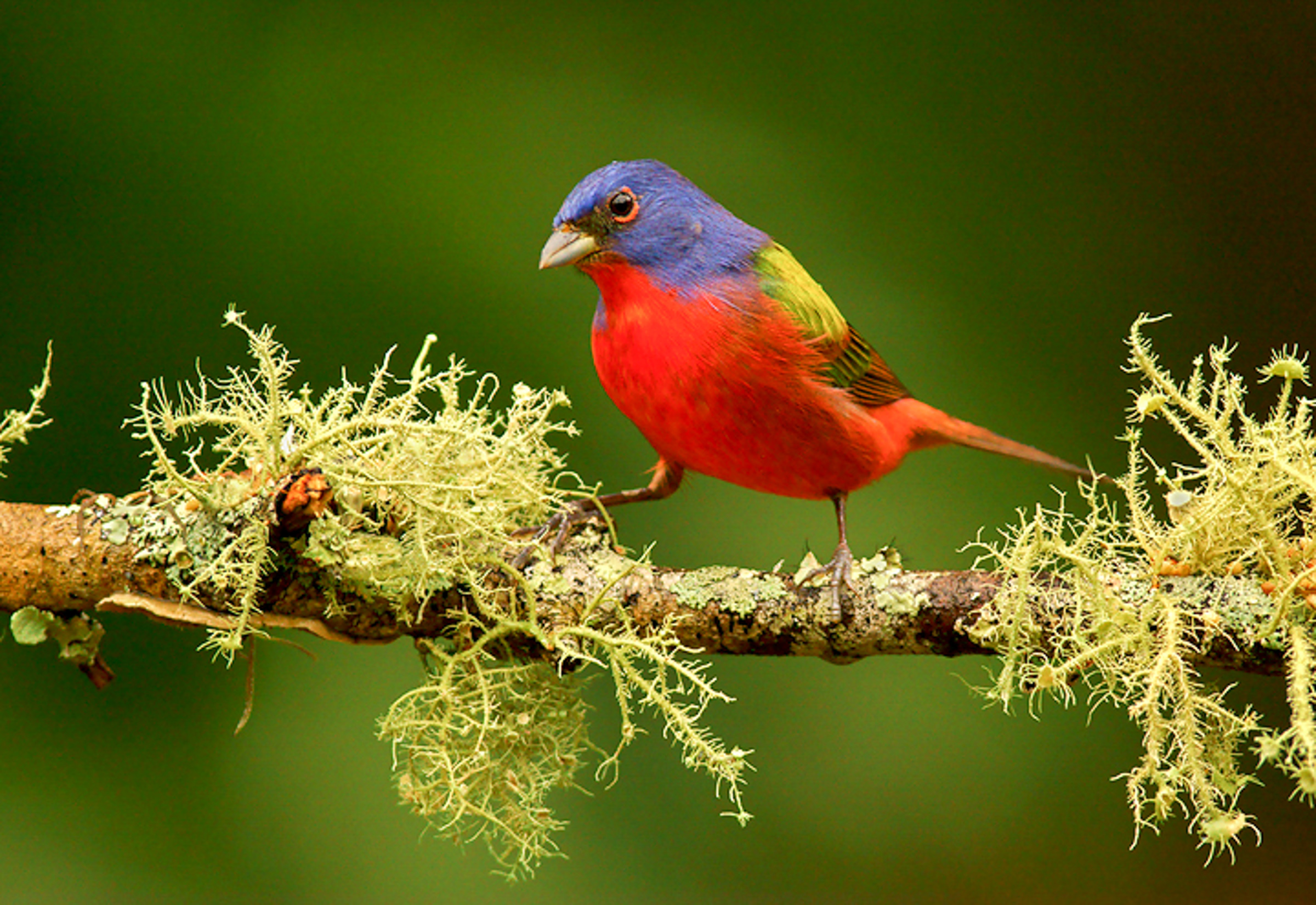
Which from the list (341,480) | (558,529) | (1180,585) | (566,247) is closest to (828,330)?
(566,247)

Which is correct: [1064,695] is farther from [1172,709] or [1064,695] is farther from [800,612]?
[800,612]

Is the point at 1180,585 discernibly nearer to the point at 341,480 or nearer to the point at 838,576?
the point at 838,576

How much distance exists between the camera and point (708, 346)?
87.7 inches

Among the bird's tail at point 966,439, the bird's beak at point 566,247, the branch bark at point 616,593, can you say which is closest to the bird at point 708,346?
the bird's beak at point 566,247

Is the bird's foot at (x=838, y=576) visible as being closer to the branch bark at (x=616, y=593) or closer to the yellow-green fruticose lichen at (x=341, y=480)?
the branch bark at (x=616, y=593)

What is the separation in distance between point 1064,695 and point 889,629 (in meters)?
0.32

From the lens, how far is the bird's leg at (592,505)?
6.88 ft

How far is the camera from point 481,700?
203 centimetres

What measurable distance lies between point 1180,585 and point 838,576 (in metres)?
0.50

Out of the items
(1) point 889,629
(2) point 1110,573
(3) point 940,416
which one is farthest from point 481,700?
(3) point 940,416

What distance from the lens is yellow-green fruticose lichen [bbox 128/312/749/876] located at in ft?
5.92

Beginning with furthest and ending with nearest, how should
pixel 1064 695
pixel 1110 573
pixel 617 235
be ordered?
pixel 617 235 → pixel 1110 573 → pixel 1064 695

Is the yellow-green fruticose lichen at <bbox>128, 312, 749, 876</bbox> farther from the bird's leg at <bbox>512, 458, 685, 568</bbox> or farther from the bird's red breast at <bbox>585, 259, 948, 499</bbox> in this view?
the bird's red breast at <bbox>585, 259, 948, 499</bbox>

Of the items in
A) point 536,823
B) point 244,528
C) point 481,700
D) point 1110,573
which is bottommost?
point 536,823
